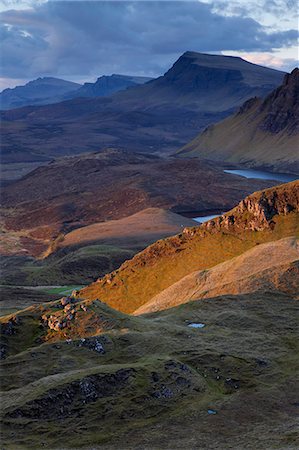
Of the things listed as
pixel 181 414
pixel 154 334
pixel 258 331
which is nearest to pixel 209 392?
pixel 181 414

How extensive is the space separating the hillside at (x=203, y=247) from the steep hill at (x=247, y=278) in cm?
1448

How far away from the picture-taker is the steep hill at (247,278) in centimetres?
9275

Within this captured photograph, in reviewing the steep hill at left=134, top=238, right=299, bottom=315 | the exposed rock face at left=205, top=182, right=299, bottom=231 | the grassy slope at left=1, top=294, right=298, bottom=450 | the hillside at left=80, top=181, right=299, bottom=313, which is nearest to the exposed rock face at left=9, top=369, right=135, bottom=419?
the grassy slope at left=1, top=294, right=298, bottom=450

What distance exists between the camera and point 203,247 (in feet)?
434

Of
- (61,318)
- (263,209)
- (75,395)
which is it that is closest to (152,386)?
(75,395)

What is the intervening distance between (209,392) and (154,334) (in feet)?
47.2

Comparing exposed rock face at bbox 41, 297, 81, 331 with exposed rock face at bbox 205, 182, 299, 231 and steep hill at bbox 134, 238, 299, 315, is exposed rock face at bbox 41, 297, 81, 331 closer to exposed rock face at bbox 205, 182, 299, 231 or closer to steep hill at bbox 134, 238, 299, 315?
steep hill at bbox 134, 238, 299, 315

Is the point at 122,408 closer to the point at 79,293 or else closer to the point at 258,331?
the point at 258,331

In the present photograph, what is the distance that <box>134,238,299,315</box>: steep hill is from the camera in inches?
3652

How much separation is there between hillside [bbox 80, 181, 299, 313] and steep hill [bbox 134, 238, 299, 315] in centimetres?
1448

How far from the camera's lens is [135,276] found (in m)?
132

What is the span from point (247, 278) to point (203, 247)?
119 feet

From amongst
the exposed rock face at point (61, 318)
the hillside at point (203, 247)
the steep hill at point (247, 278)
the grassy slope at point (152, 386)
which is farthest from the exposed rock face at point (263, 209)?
the exposed rock face at point (61, 318)

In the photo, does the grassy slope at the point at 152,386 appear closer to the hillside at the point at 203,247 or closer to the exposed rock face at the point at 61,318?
the exposed rock face at the point at 61,318
